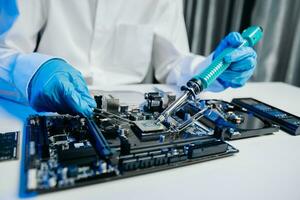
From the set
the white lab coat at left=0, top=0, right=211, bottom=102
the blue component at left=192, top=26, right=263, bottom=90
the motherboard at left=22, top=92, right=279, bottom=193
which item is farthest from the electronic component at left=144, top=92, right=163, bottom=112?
the white lab coat at left=0, top=0, right=211, bottom=102

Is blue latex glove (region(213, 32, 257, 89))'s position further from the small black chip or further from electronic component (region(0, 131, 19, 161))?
electronic component (region(0, 131, 19, 161))

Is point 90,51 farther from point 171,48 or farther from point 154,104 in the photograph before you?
point 154,104

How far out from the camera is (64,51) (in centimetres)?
97

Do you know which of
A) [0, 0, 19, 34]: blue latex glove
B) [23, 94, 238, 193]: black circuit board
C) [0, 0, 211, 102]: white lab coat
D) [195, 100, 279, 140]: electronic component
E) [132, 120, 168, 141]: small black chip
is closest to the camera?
[23, 94, 238, 193]: black circuit board

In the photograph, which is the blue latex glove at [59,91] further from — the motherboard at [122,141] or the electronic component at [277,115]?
the electronic component at [277,115]

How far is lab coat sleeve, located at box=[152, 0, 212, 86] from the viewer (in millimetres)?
1099

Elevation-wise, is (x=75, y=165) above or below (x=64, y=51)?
below

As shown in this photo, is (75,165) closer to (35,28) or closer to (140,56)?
(35,28)

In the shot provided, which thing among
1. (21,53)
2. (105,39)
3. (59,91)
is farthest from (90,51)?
(59,91)

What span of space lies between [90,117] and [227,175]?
0.97 feet

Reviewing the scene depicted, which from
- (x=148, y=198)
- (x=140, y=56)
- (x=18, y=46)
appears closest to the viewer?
(x=148, y=198)

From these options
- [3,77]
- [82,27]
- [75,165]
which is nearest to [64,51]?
[82,27]

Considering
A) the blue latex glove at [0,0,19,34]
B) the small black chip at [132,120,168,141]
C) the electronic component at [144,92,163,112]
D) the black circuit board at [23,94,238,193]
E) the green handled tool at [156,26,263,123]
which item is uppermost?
the blue latex glove at [0,0,19,34]

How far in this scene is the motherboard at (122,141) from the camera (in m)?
0.40
